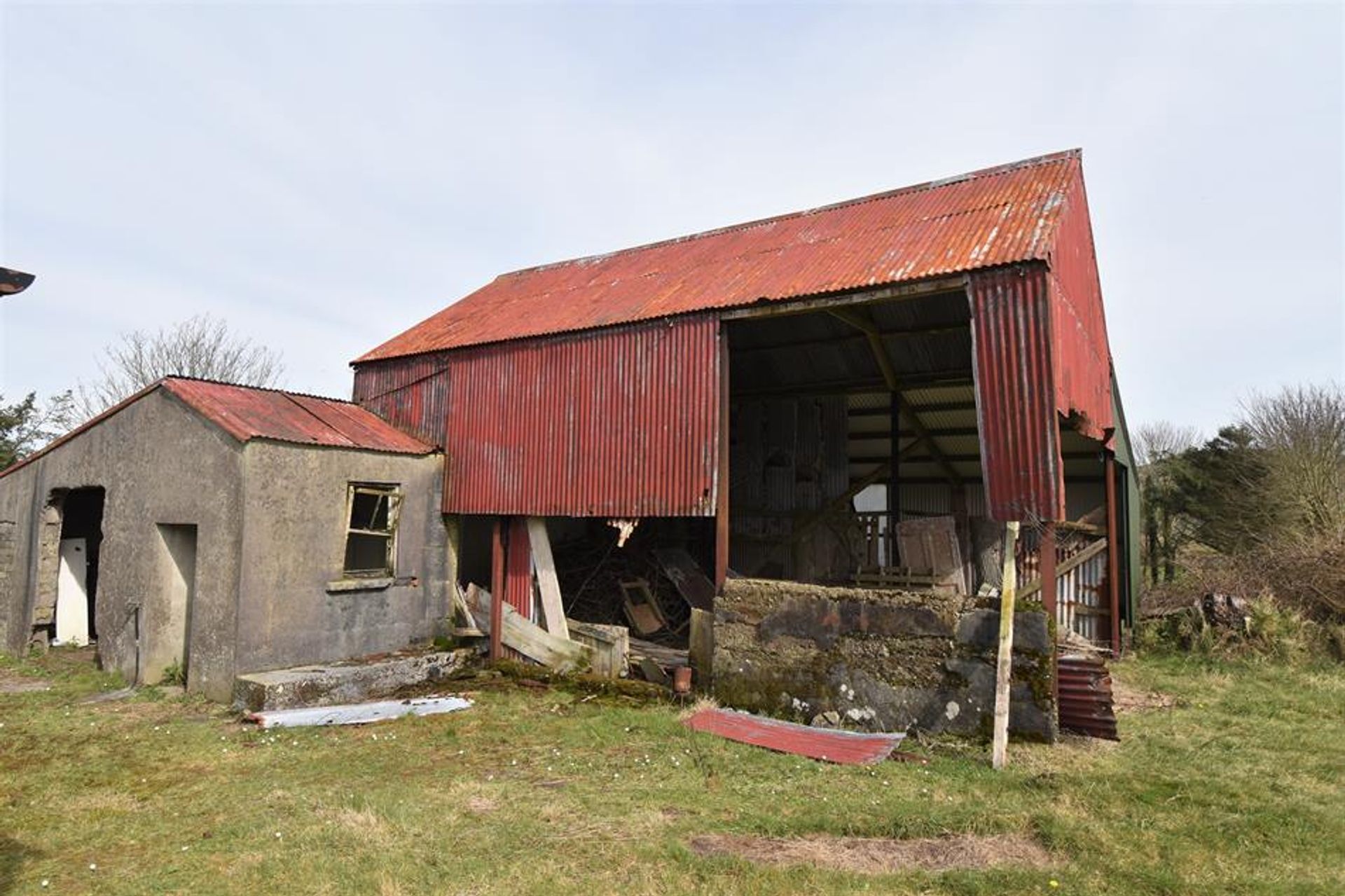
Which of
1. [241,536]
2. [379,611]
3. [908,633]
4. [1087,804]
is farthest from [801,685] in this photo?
[241,536]

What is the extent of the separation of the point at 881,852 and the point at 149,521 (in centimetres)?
1026

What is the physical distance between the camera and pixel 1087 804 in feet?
19.1

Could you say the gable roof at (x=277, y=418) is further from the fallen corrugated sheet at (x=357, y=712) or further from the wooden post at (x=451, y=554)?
the fallen corrugated sheet at (x=357, y=712)

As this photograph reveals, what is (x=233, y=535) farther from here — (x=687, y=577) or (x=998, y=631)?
(x=998, y=631)

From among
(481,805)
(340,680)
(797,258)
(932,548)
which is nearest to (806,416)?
(932,548)

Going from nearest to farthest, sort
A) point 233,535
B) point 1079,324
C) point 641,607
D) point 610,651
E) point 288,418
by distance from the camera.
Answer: point 233,535, point 1079,324, point 610,651, point 288,418, point 641,607

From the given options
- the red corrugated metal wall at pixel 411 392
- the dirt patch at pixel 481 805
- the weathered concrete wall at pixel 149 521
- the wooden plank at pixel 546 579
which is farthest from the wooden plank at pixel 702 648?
the weathered concrete wall at pixel 149 521

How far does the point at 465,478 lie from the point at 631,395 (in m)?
3.34

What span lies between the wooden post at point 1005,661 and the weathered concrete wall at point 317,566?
822 centimetres

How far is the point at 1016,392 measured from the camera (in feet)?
25.8

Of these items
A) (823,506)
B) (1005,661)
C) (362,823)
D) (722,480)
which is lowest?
(362,823)

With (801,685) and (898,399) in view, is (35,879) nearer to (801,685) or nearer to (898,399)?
(801,685)

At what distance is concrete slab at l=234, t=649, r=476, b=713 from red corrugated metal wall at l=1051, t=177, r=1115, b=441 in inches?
344

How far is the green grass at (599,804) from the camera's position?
191 inches
